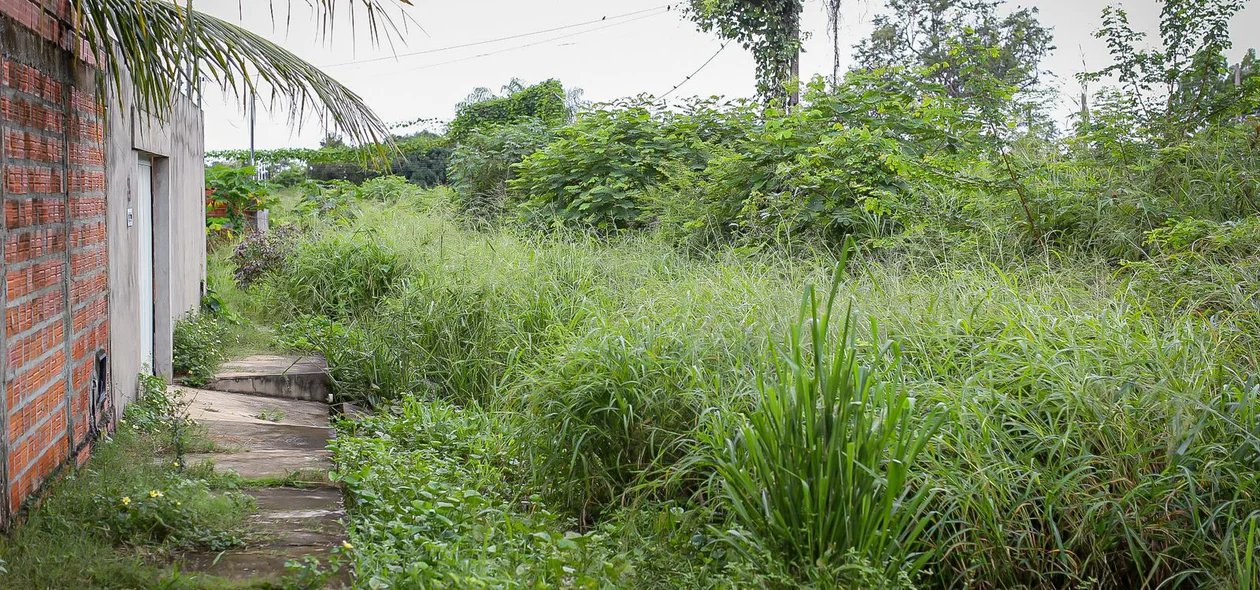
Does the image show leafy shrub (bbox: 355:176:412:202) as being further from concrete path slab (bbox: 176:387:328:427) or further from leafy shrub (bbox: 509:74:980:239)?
concrete path slab (bbox: 176:387:328:427)

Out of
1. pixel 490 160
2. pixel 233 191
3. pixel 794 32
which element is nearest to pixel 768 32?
pixel 794 32

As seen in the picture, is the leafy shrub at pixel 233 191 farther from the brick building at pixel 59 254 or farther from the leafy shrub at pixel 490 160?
the brick building at pixel 59 254

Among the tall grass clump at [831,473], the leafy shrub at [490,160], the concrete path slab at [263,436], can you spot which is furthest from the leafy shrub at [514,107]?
the tall grass clump at [831,473]

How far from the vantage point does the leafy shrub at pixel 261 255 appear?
32.7 ft

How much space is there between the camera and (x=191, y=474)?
12.1 ft

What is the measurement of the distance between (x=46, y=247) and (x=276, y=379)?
9.69ft

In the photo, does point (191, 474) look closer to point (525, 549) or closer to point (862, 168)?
point (525, 549)

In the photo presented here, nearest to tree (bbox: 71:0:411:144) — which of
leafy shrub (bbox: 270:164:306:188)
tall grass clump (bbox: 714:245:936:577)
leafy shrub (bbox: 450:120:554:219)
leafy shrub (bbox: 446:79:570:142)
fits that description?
tall grass clump (bbox: 714:245:936:577)

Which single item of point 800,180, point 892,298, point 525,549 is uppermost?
point 800,180

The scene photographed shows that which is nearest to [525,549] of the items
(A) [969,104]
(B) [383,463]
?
(B) [383,463]

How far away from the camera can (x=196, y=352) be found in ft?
20.3

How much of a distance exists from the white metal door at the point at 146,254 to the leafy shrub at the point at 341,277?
207 cm

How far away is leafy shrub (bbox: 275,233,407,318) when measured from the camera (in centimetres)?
820

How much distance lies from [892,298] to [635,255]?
2878 mm
